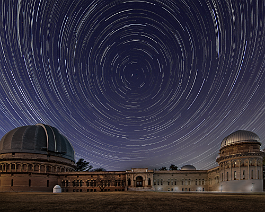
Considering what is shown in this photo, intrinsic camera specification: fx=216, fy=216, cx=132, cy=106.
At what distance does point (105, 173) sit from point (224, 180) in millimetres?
43091

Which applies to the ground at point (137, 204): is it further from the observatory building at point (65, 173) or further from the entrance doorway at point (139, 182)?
the entrance doorway at point (139, 182)

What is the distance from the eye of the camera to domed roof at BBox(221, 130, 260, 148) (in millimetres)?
67856

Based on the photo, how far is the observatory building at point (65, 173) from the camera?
72750 mm

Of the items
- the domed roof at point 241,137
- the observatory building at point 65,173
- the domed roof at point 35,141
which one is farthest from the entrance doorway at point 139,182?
the domed roof at point 241,137

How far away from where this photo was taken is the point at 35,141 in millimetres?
85188

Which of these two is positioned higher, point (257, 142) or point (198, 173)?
point (257, 142)

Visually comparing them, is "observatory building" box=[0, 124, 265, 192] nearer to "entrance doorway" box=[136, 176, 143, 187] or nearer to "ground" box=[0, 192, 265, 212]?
"entrance doorway" box=[136, 176, 143, 187]

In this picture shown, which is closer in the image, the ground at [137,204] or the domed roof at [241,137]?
the ground at [137,204]

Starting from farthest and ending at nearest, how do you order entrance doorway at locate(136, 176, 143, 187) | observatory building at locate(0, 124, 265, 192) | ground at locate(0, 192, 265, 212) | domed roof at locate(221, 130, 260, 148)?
entrance doorway at locate(136, 176, 143, 187) < observatory building at locate(0, 124, 265, 192) < domed roof at locate(221, 130, 260, 148) < ground at locate(0, 192, 265, 212)

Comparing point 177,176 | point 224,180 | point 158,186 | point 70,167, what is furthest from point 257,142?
point 70,167

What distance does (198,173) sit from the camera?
8600cm

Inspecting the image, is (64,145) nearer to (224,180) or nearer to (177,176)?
(177,176)

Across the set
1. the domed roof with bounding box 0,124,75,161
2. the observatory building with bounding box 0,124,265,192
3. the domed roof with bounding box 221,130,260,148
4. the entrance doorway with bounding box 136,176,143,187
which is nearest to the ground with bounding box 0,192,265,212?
the domed roof with bounding box 221,130,260,148

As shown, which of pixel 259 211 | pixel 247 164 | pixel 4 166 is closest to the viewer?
pixel 259 211
